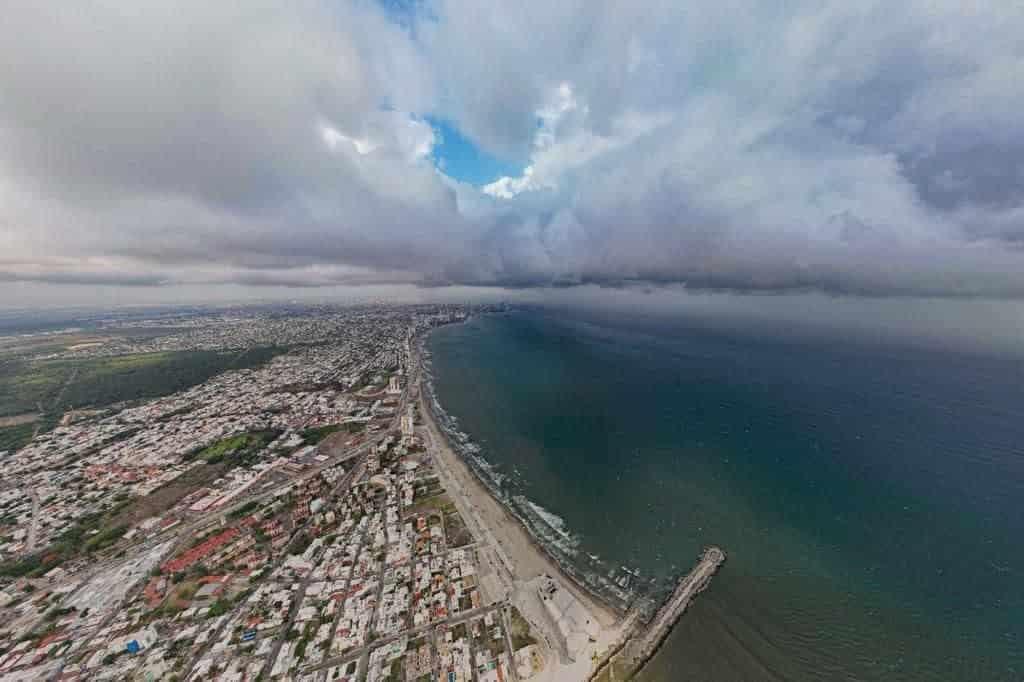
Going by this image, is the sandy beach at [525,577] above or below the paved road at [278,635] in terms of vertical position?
above

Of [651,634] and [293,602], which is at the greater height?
[651,634]

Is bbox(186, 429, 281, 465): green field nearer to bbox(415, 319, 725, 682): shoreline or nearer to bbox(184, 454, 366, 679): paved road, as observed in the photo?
bbox(184, 454, 366, 679): paved road

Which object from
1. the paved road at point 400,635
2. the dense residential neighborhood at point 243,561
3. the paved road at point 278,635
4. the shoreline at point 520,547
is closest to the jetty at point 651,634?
the shoreline at point 520,547

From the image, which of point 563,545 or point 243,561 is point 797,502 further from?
point 243,561

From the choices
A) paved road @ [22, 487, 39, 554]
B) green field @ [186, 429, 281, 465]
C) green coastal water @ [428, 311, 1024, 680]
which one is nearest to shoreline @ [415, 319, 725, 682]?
green coastal water @ [428, 311, 1024, 680]

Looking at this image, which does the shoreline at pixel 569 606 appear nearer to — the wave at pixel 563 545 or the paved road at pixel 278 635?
the wave at pixel 563 545

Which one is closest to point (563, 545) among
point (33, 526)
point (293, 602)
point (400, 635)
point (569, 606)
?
point (569, 606)

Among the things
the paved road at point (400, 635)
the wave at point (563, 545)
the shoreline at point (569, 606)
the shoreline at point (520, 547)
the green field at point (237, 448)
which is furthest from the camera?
the green field at point (237, 448)
